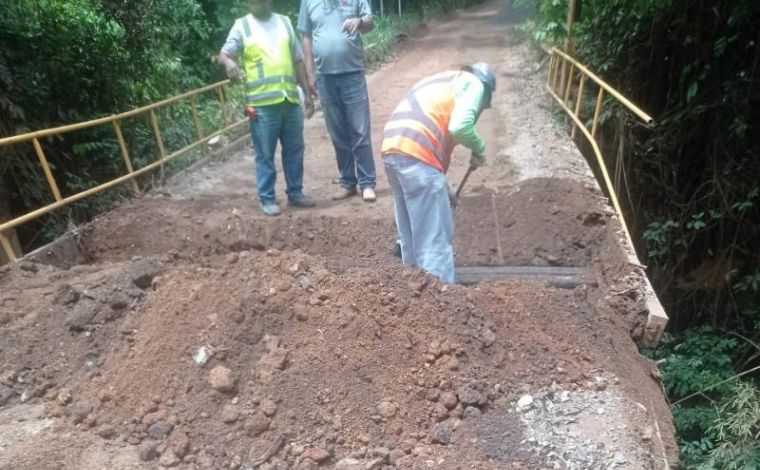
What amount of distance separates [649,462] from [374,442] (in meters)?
1.15

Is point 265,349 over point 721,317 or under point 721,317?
over

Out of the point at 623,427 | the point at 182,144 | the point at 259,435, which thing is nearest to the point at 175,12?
the point at 182,144

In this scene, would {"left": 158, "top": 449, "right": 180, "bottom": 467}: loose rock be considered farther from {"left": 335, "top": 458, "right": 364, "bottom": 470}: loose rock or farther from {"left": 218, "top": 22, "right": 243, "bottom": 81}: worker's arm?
{"left": 218, "top": 22, "right": 243, "bottom": 81}: worker's arm

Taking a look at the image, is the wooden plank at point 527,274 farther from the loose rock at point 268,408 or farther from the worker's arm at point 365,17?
the worker's arm at point 365,17

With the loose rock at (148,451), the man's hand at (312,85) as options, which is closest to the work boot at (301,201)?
the man's hand at (312,85)

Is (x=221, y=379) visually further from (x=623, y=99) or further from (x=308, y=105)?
(x=623, y=99)

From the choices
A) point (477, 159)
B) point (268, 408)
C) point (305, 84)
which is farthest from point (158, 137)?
point (268, 408)

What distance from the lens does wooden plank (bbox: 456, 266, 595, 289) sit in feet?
13.1

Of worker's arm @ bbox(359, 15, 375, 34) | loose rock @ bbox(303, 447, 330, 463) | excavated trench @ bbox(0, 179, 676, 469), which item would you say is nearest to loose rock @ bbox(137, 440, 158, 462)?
excavated trench @ bbox(0, 179, 676, 469)

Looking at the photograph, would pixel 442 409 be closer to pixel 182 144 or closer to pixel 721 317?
pixel 721 317

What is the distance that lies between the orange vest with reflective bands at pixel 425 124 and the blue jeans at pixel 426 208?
59 millimetres

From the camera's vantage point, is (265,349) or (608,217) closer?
(265,349)

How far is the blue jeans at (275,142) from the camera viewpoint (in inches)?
186

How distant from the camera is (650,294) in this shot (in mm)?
3447
